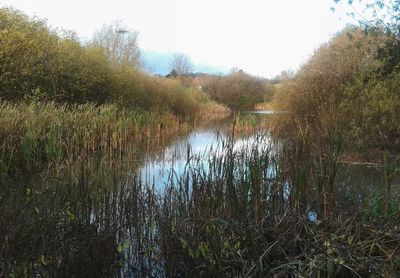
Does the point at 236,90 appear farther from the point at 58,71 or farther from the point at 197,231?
the point at 197,231

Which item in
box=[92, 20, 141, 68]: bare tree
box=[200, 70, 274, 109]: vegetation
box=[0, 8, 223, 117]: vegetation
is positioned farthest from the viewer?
box=[200, 70, 274, 109]: vegetation

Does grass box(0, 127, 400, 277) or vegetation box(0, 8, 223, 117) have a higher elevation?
vegetation box(0, 8, 223, 117)

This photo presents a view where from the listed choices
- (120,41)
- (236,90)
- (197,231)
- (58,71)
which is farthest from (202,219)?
(236,90)

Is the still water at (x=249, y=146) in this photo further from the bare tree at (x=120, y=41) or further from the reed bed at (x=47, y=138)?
the bare tree at (x=120, y=41)

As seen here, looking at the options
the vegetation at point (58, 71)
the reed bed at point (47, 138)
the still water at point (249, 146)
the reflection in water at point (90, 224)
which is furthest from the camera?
the vegetation at point (58, 71)

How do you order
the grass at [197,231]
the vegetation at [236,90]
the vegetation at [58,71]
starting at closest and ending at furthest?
the grass at [197,231] < the vegetation at [58,71] < the vegetation at [236,90]

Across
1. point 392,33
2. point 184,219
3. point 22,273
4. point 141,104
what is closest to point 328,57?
point 392,33

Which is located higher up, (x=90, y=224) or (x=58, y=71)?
(x=58, y=71)

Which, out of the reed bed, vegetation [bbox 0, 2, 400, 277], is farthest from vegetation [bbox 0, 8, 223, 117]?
vegetation [bbox 0, 2, 400, 277]

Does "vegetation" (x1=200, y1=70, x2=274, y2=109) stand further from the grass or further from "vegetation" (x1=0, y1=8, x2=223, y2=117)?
the grass

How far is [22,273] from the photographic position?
8.71ft

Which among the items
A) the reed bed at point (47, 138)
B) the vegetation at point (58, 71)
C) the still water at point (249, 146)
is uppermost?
the vegetation at point (58, 71)

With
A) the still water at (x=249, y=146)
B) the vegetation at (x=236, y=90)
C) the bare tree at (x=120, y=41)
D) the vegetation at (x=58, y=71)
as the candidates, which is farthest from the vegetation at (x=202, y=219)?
the vegetation at (x=236, y=90)

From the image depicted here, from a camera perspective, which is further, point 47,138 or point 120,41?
point 120,41
